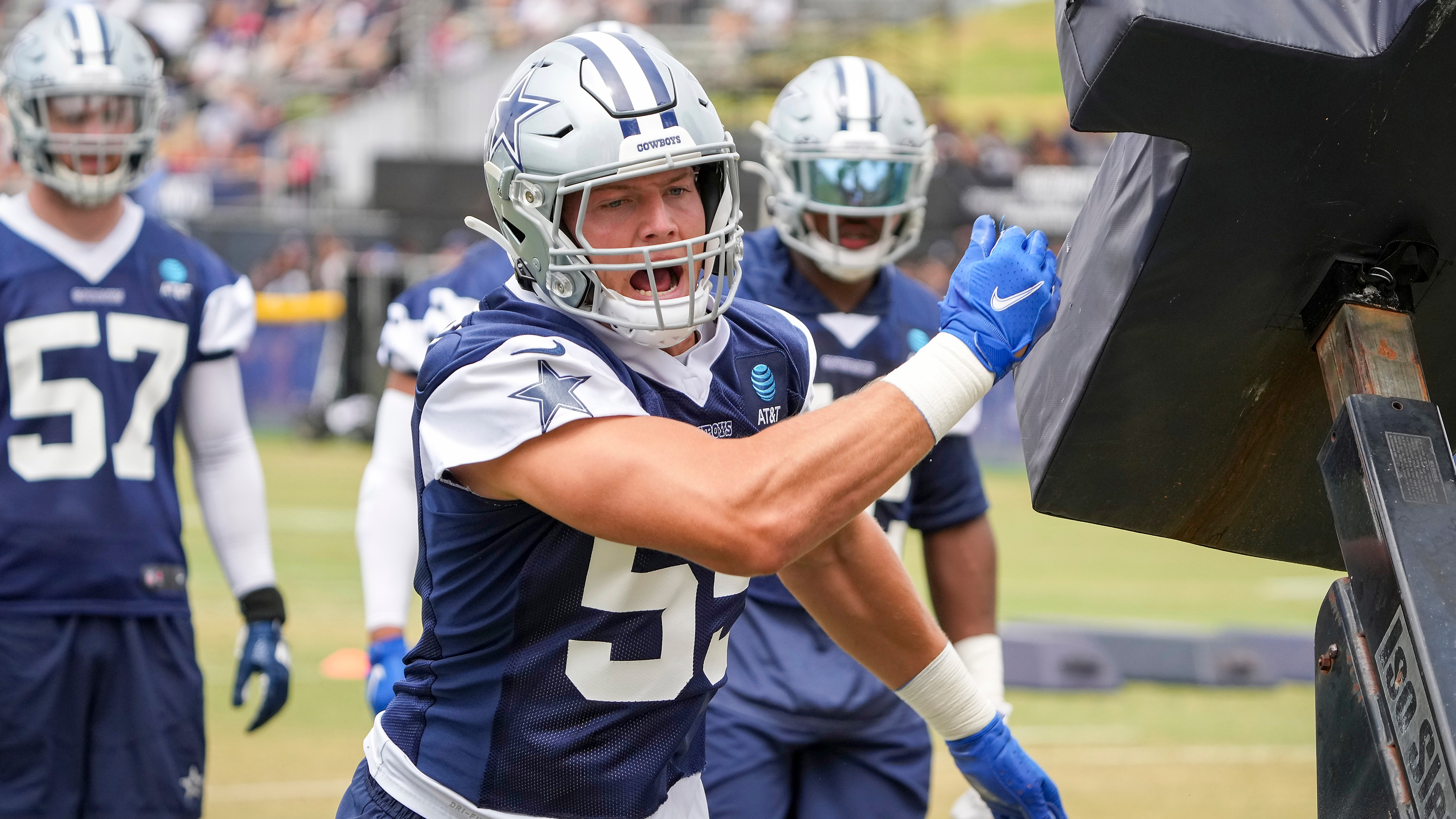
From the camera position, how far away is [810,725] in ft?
11.5

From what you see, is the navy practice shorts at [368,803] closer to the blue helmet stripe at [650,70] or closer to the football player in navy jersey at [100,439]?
the blue helmet stripe at [650,70]

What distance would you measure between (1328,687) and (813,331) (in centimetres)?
179

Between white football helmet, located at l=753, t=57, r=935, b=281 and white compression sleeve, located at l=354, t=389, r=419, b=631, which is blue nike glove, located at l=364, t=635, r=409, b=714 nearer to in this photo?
white compression sleeve, located at l=354, t=389, r=419, b=631

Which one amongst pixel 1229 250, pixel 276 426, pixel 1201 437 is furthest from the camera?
pixel 276 426

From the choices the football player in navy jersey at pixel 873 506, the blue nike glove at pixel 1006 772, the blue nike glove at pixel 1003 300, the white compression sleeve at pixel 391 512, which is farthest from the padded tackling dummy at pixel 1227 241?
the white compression sleeve at pixel 391 512

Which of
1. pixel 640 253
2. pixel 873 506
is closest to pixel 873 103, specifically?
pixel 873 506

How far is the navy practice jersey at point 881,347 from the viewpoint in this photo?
145 inches

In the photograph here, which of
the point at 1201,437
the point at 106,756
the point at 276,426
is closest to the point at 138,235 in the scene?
the point at 106,756

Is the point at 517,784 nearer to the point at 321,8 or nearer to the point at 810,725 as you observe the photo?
the point at 810,725

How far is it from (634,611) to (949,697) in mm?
745

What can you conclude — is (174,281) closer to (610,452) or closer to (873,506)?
(873,506)

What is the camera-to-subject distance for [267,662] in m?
4.21

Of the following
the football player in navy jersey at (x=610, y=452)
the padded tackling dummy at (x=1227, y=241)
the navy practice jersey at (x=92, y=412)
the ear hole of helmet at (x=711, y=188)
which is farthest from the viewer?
the navy practice jersey at (x=92, y=412)

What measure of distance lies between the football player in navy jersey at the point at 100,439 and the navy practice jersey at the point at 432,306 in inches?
16.2
